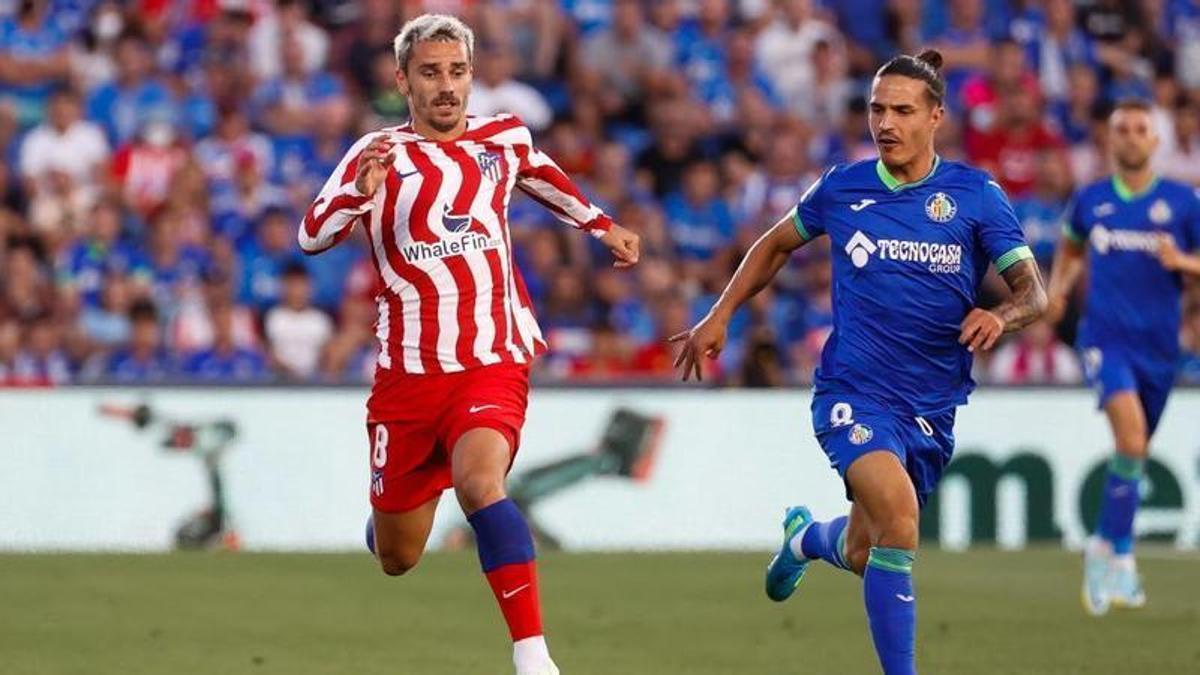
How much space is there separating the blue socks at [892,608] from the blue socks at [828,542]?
1142 mm

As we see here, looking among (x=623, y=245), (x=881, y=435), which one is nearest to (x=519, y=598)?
(x=881, y=435)

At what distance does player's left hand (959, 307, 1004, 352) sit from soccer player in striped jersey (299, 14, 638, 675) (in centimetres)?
152

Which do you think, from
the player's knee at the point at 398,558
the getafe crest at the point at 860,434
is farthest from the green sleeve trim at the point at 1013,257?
the player's knee at the point at 398,558

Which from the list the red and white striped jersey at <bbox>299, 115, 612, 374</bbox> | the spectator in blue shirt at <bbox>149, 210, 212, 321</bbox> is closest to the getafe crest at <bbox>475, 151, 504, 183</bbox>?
the red and white striped jersey at <bbox>299, 115, 612, 374</bbox>

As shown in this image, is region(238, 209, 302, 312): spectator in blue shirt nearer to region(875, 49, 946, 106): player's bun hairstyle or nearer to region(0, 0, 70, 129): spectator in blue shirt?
region(0, 0, 70, 129): spectator in blue shirt

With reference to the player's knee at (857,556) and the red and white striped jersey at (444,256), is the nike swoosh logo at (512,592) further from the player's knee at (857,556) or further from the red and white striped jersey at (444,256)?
the player's knee at (857,556)

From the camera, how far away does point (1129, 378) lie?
13.4 meters

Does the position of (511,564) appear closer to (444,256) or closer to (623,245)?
(444,256)

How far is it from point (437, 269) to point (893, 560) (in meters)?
2.01

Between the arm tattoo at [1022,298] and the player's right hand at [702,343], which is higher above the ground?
the arm tattoo at [1022,298]

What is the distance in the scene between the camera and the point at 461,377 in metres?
9.17

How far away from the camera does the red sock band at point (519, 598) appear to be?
8.59 m

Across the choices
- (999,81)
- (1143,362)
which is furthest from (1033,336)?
(1143,362)

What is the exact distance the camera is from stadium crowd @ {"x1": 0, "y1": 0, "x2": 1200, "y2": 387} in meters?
17.7
